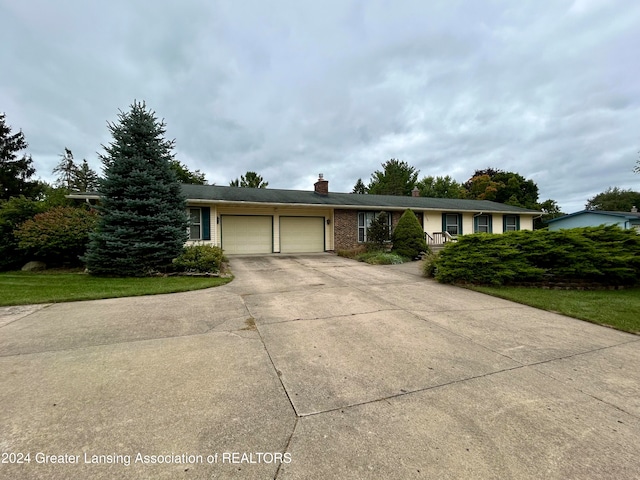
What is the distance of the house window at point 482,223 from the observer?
18281 mm

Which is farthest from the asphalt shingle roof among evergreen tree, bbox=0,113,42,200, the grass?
evergreen tree, bbox=0,113,42,200

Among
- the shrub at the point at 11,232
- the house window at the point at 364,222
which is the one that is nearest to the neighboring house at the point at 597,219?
the house window at the point at 364,222

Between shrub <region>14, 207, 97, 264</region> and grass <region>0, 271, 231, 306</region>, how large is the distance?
4.18ft

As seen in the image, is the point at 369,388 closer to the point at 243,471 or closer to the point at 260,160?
the point at 243,471

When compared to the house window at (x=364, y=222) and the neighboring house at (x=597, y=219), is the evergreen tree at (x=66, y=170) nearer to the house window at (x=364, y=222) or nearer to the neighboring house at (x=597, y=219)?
the house window at (x=364, y=222)

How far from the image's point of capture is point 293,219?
15.2m

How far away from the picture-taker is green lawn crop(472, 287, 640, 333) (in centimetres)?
491

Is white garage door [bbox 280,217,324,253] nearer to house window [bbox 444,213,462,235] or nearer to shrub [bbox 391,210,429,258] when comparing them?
shrub [bbox 391,210,429,258]

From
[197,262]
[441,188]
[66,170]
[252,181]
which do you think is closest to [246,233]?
[197,262]

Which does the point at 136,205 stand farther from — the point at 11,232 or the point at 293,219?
the point at 293,219

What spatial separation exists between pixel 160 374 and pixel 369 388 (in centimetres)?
207

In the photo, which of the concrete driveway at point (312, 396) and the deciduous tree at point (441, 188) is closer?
the concrete driveway at point (312, 396)

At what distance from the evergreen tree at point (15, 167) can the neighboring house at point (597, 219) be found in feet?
154

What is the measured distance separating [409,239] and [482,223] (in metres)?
8.84
